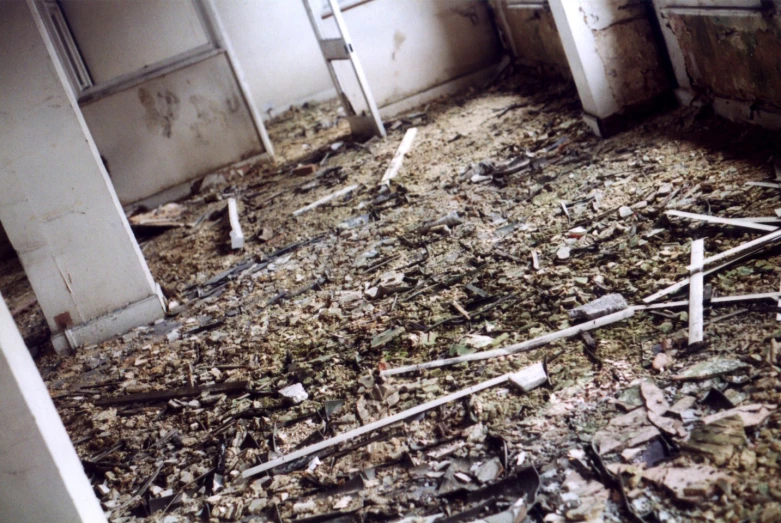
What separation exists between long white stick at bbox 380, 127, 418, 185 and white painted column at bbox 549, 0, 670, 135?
2133 mm

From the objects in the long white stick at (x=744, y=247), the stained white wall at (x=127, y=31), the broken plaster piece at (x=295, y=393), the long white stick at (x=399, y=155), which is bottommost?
the long white stick at (x=744, y=247)

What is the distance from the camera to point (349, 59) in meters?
8.00

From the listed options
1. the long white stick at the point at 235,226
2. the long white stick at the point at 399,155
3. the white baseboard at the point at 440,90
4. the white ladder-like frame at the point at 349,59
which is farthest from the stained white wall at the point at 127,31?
the long white stick at the point at 399,155

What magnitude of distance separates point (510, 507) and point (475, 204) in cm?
337

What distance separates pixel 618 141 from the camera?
5.56m

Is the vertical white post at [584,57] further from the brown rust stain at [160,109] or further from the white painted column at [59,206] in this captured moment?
the brown rust stain at [160,109]

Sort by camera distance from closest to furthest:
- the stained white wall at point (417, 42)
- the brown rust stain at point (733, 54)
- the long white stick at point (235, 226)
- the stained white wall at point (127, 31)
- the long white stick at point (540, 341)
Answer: the long white stick at point (540, 341) → the brown rust stain at point (733, 54) → the long white stick at point (235, 226) → the stained white wall at point (417, 42) → the stained white wall at point (127, 31)

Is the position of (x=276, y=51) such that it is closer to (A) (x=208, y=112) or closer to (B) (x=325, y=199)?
(A) (x=208, y=112)

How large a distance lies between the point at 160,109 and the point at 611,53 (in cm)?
576

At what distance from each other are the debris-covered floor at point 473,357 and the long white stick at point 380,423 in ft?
0.10

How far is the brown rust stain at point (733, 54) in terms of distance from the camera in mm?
4109

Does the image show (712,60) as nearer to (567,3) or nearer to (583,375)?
(567,3)

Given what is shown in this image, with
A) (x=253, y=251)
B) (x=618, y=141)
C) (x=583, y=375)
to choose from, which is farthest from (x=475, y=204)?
(x=583, y=375)

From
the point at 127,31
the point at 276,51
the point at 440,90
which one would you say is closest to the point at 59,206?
the point at 440,90
